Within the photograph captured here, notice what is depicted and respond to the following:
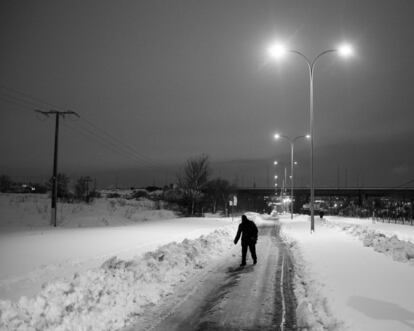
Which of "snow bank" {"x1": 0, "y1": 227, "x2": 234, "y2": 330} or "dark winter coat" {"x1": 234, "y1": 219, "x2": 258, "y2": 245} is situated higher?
"dark winter coat" {"x1": 234, "y1": 219, "x2": 258, "y2": 245}

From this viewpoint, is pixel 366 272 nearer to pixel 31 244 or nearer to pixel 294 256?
pixel 294 256

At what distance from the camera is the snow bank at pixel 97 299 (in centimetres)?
691

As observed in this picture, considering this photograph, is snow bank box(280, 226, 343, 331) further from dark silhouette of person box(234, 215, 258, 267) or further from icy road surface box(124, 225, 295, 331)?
dark silhouette of person box(234, 215, 258, 267)

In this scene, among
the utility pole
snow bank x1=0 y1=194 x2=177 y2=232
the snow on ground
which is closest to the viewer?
the snow on ground

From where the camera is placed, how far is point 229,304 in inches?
345

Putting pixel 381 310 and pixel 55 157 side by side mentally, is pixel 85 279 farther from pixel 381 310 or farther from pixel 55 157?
pixel 55 157

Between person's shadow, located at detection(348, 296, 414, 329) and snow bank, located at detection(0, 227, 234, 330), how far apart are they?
162 inches

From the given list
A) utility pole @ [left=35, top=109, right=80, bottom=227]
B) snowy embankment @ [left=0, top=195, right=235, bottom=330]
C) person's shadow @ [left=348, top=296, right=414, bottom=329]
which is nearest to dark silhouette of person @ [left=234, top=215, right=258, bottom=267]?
snowy embankment @ [left=0, top=195, right=235, bottom=330]

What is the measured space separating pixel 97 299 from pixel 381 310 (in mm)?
5299

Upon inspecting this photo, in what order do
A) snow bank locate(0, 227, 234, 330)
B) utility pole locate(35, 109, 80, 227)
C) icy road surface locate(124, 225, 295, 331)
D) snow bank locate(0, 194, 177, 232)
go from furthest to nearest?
snow bank locate(0, 194, 177, 232), utility pole locate(35, 109, 80, 227), icy road surface locate(124, 225, 295, 331), snow bank locate(0, 227, 234, 330)

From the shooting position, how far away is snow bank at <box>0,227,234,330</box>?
691 centimetres

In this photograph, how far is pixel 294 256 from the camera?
17.1m

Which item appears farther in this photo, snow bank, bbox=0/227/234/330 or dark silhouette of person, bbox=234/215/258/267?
dark silhouette of person, bbox=234/215/258/267

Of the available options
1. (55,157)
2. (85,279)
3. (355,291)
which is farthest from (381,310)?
(55,157)
